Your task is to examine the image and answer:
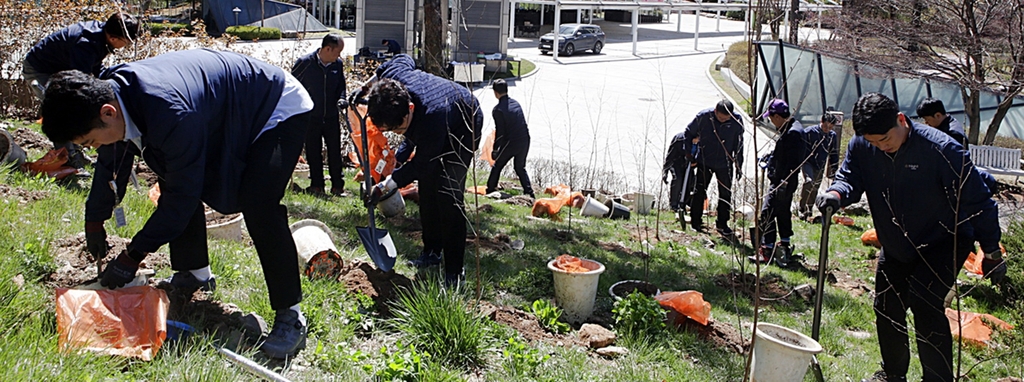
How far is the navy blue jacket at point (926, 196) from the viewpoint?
4.15 metres

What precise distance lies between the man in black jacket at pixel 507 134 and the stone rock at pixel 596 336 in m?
5.32

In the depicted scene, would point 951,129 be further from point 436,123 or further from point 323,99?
point 323,99

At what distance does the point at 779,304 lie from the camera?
659cm

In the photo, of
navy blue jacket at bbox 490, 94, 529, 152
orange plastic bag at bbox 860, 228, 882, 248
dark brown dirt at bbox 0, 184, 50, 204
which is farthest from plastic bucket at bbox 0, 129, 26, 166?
orange plastic bag at bbox 860, 228, 882, 248

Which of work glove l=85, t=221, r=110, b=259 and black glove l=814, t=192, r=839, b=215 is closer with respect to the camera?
work glove l=85, t=221, r=110, b=259

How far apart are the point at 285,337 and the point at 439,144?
1592mm

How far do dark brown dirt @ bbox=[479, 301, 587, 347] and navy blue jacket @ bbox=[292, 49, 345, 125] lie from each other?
3406mm

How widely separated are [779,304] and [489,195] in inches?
171

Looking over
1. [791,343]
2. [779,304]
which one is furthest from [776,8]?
[779,304]

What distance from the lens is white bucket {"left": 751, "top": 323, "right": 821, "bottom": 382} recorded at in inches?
159

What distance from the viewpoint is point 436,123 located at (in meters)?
4.79

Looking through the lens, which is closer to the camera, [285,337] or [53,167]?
[285,337]

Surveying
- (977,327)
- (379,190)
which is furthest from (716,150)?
(379,190)

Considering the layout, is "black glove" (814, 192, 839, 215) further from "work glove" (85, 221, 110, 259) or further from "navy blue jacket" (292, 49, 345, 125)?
"navy blue jacket" (292, 49, 345, 125)
